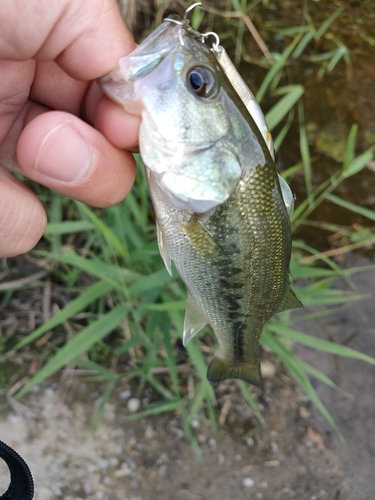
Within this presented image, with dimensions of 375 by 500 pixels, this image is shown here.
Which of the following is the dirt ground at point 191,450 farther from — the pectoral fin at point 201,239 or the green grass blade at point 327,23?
the green grass blade at point 327,23

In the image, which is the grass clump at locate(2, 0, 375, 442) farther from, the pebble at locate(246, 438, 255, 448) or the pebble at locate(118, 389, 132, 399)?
the pebble at locate(246, 438, 255, 448)

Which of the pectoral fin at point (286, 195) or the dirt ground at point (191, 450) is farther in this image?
the dirt ground at point (191, 450)

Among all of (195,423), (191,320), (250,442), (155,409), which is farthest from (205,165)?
(250,442)

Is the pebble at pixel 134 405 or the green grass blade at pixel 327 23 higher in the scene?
the green grass blade at pixel 327 23

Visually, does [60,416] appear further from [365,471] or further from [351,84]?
[351,84]

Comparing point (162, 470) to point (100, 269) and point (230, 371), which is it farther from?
point (100, 269)

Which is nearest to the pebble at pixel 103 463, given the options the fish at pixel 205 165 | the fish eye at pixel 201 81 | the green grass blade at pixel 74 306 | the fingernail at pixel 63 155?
the green grass blade at pixel 74 306

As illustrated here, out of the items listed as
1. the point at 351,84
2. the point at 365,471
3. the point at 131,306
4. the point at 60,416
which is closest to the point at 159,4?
the point at 351,84
